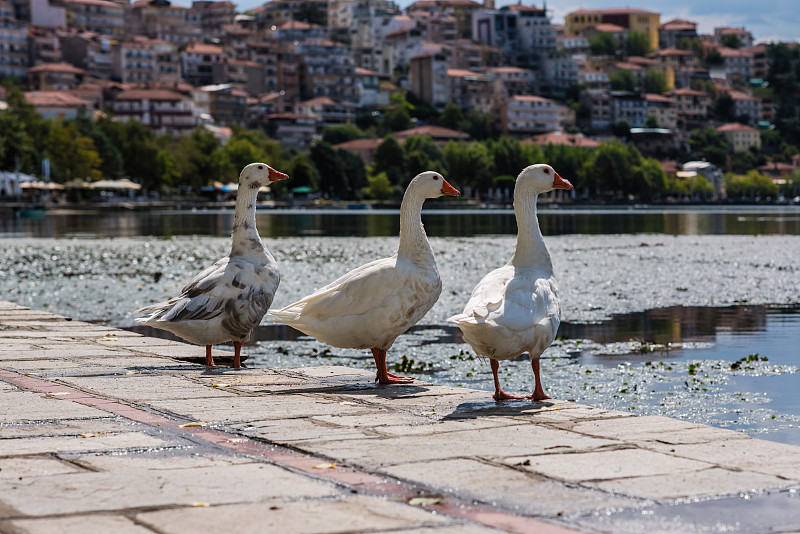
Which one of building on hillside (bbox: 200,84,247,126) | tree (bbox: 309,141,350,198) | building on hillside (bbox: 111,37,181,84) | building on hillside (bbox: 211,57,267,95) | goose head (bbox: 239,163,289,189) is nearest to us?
goose head (bbox: 239,163,289,189)

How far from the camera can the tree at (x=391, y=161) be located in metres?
147

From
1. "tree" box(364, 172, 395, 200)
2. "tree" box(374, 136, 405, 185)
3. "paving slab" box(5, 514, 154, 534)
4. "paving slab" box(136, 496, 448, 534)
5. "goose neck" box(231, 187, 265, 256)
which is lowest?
"tree" box(364, 172, 395, 200)

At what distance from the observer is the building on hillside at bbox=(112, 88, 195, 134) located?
156 metres

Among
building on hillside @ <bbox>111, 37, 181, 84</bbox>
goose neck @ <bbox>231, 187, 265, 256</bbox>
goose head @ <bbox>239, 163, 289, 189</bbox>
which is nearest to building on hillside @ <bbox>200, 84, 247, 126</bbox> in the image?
building on hillside @ <bbox>111, 37, 181, 84</bbox>

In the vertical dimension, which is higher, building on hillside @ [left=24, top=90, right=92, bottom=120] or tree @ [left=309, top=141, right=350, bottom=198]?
building on hillside @ [left=24, top=90, right=92, bottom=120]

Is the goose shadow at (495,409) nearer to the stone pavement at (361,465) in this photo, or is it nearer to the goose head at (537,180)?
the stone pavement at (361,465)

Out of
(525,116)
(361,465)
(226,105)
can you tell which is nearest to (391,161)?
(226,105)

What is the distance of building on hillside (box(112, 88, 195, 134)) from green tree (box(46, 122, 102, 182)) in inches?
1873

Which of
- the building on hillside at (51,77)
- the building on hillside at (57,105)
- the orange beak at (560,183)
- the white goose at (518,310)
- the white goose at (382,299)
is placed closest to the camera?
the white goose at (518,310)

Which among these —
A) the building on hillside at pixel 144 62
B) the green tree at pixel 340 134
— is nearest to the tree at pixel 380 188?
the green tree at pixel 340 134

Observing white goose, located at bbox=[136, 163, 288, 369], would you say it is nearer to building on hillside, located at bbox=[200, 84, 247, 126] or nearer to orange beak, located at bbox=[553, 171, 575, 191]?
orange beak, located at bbox=[553, 171, 575, 191]

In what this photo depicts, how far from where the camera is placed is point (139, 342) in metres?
11.6

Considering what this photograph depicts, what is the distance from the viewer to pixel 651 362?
13.2 meters

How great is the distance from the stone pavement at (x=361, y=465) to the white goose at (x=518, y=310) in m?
0.38
